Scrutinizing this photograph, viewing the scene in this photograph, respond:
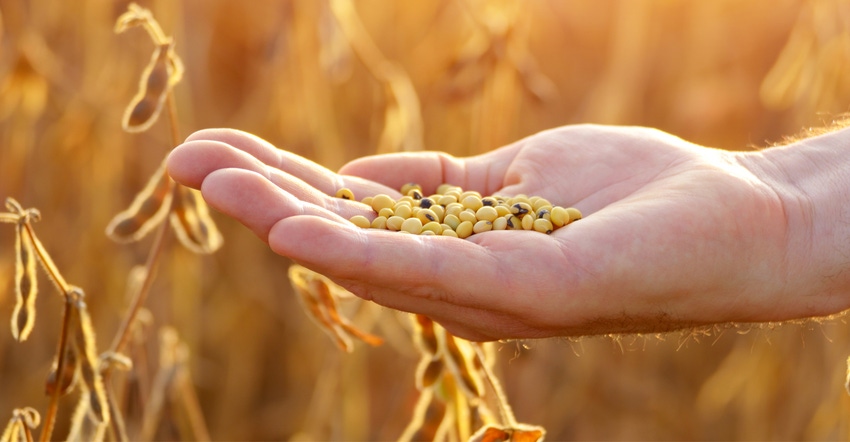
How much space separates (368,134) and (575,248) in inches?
57.5

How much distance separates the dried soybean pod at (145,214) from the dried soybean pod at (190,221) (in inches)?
0.9

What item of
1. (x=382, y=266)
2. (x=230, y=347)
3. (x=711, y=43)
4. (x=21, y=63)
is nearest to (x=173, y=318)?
(x=230, y=347)

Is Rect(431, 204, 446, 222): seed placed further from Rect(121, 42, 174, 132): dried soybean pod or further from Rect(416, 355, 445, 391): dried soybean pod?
Rect(121, 42, 174, 132): dried soybean pod

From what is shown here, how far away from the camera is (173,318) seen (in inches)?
76.1

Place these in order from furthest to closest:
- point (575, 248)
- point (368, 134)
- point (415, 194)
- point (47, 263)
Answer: point (368, 134) → point (415, 194) → point (575, 248) → point (47, 263)

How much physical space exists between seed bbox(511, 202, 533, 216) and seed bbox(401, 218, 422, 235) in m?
0.16

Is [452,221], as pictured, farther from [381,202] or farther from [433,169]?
[433,169]

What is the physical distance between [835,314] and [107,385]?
1.02 meters

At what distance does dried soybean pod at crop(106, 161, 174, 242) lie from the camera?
1.15 m

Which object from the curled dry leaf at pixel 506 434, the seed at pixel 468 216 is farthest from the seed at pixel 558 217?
the curled dry leaf at pixel 506 434

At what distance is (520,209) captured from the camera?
1259mm

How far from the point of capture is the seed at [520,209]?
1.26 meters

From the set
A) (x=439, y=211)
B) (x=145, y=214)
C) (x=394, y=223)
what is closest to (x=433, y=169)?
(x=439, y=211)

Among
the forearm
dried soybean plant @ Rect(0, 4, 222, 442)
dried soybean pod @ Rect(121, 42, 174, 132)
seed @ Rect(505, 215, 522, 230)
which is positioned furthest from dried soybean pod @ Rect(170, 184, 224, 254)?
the forearm
